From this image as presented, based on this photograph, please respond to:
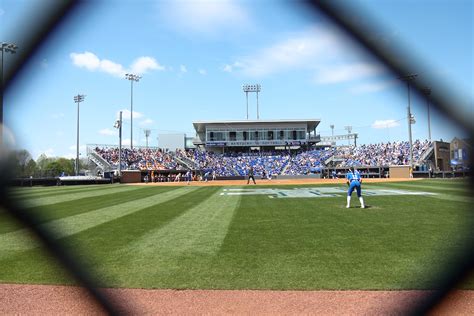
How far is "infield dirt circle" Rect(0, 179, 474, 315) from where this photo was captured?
13.3 feet

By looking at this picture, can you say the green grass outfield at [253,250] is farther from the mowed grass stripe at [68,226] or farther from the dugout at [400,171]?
the dugout at [400,171]

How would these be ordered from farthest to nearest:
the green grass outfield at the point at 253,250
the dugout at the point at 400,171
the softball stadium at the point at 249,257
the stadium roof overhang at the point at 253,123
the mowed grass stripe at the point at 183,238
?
1. the stadium roof overhang at the point at 253,123
2. the dugout at the point at 400,171
3. the mowed grass stripe at the point at 183,238
4. the green grass outfield at the point at 253,250
5. the softball stadium at the point at 249,257

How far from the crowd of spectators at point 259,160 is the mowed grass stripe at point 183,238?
1498 inches

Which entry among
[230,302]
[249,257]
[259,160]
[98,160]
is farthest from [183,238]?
[259,160]

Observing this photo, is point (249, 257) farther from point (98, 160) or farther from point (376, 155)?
point (98, 160)

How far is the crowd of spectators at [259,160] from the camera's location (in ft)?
160

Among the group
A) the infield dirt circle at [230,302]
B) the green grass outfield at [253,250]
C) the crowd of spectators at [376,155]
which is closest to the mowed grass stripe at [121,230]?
the green grass outfield at [253,250]

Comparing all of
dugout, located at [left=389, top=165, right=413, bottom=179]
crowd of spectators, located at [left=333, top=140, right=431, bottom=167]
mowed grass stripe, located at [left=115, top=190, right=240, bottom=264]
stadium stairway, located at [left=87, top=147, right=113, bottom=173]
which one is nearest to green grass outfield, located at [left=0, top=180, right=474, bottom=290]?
mowed grass stripe, located at [left=115, top=190, right=240, bottom=264]

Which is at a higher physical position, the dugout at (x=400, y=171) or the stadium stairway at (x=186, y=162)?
the stadium stairway at (x=186, y=162)

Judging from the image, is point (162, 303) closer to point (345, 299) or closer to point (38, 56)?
point (345, 299)

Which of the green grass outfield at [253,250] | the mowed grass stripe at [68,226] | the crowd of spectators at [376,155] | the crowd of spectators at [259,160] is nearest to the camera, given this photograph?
the green grass outfield at [253,250]

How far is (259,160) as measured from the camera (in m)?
59.0

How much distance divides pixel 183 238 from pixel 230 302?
3492 mm

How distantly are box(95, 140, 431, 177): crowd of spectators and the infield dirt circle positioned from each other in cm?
4236
